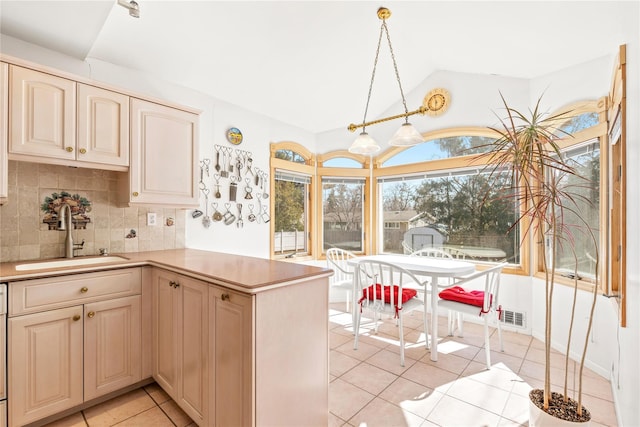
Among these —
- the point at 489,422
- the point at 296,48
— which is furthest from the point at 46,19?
the point at 489,422

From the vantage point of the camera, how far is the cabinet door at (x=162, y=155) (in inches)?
92.1

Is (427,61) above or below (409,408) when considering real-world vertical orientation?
above

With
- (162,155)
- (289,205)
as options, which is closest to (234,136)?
(162,155)

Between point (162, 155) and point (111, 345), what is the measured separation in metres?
1.46

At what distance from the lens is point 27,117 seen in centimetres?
186

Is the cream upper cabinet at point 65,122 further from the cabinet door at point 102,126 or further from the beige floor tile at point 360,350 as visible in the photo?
the beige floor tile at point 360,350

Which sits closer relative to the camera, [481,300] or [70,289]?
[70,289]

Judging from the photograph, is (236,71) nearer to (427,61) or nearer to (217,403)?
(427,61)

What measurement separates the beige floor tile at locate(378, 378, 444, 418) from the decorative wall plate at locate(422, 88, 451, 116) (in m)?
3.06

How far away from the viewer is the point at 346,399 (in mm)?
2047

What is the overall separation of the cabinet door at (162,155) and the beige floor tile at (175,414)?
1.48 m

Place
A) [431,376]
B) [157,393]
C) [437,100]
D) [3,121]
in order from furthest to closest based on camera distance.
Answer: [437,100], [431,376], [157,393], [3,121]

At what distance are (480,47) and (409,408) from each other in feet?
10.6

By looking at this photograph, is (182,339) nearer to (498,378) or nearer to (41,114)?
(41,114)
